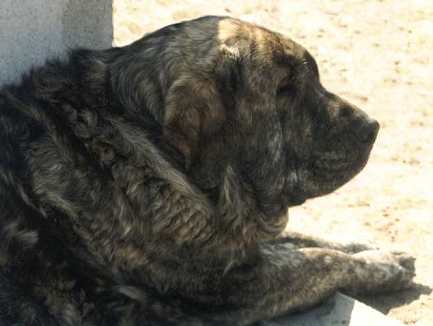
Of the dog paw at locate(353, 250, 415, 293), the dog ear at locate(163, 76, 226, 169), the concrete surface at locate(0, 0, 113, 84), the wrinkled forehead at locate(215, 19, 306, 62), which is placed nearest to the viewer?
the dog ear at locate(163, 76, 226, 169)

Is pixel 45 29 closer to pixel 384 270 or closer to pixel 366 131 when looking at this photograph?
pixel 366 131

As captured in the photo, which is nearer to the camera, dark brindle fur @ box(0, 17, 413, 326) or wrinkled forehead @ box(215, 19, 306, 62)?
dark brindle fur @ box(0, 17, 413, 326)

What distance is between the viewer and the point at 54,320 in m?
4.44

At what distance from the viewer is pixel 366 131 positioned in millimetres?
5160

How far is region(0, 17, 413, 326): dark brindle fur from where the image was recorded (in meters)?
4.44

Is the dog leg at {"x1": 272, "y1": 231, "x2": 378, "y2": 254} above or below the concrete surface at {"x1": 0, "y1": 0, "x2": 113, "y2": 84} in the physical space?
below

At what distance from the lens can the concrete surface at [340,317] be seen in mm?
5102

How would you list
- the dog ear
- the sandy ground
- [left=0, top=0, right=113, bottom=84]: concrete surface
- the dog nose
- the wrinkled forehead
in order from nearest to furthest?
the dog ear < the wrinkled forehead < the dog nose < [left=0, top=0, right=113, bottom=84]: concrete surface < the sandy ground

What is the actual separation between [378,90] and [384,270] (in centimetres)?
266

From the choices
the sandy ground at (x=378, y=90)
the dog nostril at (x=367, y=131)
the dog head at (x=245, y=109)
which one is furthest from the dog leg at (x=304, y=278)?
the dog nostril at (x=367, y=131)

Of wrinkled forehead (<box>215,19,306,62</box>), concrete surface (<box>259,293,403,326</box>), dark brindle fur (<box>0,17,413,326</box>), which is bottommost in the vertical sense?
concrete surface (<box>259,293,403,326</box>)

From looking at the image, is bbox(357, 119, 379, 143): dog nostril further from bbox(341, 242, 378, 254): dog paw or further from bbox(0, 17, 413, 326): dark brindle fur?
bbox(341, 242, 378, 254): dog paw

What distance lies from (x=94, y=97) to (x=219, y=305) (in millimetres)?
1225

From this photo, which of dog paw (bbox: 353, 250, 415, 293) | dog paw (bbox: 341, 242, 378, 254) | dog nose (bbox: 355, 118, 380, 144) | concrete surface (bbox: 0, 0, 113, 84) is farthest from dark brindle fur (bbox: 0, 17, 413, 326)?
dog paw (bbox: 341, 242, 378, 254)
